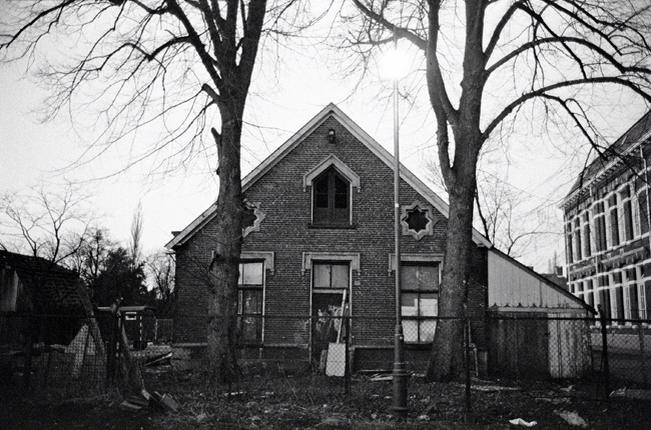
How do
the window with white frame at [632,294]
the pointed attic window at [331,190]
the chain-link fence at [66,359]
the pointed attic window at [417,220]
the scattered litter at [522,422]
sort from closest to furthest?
1. the scattered litter at [522,422]
2. the chain-link fence at [66,359]
3. the pointed attic window at [417,220]
4. the pointed attic window at [331,190]
5. the window with white frame at [632,294]

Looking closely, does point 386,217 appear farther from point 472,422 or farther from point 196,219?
point 472,422

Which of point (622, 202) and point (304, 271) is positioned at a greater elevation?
point (622, 202)

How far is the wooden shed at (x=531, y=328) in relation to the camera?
18641 millimetres

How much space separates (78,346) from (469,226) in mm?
9591

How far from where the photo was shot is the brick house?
62.5ft

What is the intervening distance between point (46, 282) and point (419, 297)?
1124 cm

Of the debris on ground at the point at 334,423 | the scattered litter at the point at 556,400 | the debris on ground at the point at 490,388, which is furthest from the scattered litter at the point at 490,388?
the debris on ground at the point at 334,423

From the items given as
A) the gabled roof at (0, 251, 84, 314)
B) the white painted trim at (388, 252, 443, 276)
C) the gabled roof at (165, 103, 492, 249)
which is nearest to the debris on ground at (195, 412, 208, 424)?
the gabled roof at (0, 251, 84, 314)

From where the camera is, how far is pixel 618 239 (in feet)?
105

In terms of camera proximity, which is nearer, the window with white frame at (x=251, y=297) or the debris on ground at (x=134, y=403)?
the debris on ground at (x=134, y=403)

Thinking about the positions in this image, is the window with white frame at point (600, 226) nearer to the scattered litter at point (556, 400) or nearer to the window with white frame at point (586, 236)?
the window with white frame at point (586, 236)

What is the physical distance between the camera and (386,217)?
19719 mm

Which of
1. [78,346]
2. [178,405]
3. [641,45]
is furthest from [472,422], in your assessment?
[641,45]

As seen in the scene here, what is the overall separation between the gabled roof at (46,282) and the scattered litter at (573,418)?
43.4 feet
